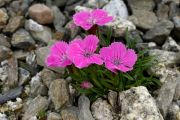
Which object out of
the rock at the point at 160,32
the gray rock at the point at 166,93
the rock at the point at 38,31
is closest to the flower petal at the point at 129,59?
the gray rock at the point at 166,93

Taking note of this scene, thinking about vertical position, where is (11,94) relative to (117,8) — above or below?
below

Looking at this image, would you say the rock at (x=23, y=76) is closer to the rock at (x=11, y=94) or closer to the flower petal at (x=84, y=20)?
the rock at (x=11, y=94)

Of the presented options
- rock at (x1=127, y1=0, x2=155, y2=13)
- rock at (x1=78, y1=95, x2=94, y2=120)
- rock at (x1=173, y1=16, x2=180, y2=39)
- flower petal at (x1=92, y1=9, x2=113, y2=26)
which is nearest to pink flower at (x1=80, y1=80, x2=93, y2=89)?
rock at (x1=78, y1=95, x2=94, y2=120)

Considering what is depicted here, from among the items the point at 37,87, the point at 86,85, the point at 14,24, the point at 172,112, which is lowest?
the point at 172,112

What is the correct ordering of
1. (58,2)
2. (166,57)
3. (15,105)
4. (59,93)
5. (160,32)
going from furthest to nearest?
(58,2) → (160,32) → (166,57) → (15,105) → (59,93)

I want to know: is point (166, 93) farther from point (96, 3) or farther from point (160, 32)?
point (96, 3)

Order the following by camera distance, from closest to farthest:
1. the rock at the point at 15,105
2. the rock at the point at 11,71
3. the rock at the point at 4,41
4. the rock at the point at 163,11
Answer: the rock at the point at 15,105 → the rock at the point at 11,71 → the rock at the point at 4,41 → the rock at the point at 163,11

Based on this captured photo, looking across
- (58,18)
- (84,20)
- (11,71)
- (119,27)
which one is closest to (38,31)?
(58,18)
